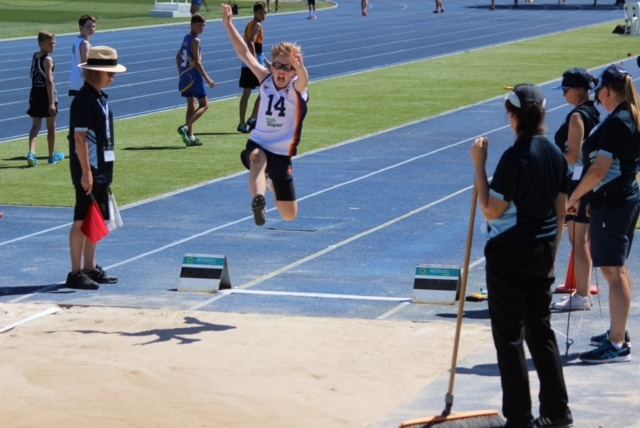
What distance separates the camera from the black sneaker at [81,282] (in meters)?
11.2

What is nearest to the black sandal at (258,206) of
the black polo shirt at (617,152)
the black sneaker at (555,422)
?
the black polo shirt at (617,152)

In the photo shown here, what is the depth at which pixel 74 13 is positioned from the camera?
5791 cm

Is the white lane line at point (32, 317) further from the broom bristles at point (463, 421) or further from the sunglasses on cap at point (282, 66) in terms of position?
the broom bristles at point (463, 421)

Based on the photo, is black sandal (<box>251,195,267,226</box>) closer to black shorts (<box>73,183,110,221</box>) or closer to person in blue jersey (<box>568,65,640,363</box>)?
black shorts (<box>73,183,110,221</box>)

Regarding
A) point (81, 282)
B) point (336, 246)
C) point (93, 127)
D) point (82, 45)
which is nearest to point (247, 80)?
point (82, 45)

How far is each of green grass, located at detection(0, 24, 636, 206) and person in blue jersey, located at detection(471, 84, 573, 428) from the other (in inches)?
355

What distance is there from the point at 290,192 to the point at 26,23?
4325cm

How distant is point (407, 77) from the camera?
31.9m

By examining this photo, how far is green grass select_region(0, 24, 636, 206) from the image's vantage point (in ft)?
56.0

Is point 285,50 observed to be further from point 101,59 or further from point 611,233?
point 611,233

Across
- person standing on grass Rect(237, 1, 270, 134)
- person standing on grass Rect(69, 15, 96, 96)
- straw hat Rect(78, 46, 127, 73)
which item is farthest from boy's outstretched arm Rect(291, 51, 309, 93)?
person standing on grass Rect(237, 1, 270, 134)

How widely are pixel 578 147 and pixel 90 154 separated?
4.49 metres

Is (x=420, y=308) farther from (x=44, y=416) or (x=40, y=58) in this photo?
(x=40, y=58)

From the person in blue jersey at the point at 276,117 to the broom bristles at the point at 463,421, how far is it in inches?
147
